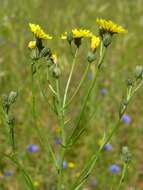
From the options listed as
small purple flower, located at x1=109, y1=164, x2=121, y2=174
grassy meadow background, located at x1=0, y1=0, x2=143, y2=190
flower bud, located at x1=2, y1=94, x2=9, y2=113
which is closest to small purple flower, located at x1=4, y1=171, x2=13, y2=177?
grassy meadow background, located at x1=0, y1=0, x2=143, y2=190

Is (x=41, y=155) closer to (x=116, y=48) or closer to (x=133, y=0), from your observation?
(x=116, y=48)

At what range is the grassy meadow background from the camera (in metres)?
3.46

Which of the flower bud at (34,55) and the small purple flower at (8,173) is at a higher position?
the flower bud at (34,55)

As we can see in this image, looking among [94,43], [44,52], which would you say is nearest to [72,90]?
[94,43]

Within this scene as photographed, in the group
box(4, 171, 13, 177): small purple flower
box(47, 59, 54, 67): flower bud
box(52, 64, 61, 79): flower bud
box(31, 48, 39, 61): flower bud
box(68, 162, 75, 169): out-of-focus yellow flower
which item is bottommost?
box(68, 162, 75, 169): out-of-focus yellow flower

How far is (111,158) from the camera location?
12.1 ft

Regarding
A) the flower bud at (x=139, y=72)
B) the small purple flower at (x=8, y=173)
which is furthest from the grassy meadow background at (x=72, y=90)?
Result: the flower bud at (x=139, y=72)

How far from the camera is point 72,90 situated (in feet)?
14.8

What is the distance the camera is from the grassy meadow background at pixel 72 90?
11.4 ft

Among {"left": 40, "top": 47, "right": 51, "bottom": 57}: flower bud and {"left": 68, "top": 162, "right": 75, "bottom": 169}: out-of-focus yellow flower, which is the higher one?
{"left": 40, "top": 47, "right": 51, "bottom": 57}: flower bud

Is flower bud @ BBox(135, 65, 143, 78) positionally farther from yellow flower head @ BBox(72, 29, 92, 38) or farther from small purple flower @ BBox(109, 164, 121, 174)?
small purple flower @ BBox(109, 164, 121, 174)

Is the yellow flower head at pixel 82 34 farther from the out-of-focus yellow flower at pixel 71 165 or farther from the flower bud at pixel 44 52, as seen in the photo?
the out-of-focus yellow flower at pixel 71 165

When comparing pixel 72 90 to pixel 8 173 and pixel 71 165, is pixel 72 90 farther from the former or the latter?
pixel 8 173

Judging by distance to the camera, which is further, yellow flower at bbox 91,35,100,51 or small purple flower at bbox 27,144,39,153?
small purple flower at bbox 27,144,39,153
